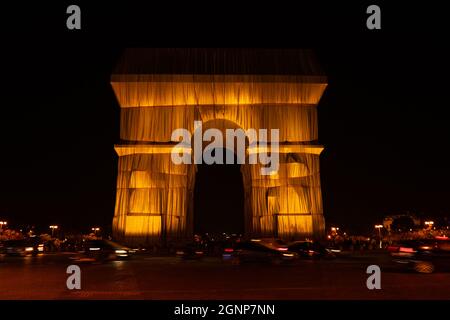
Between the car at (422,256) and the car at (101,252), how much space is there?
11534 mm

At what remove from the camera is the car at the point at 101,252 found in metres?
23.4

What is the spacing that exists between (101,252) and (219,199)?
4128 cm

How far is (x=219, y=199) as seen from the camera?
64.6 metres

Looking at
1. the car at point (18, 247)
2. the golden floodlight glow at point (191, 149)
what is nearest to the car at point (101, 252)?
the car at point (18, 247)

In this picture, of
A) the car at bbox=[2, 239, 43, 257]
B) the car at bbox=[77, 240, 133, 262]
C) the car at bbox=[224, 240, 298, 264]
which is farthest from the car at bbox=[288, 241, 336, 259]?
the car at bbox=[2, 239, 43, 257]

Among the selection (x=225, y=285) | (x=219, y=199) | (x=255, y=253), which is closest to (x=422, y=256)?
(x=255, y=253)

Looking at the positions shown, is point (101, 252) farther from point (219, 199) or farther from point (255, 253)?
point (219, 199)

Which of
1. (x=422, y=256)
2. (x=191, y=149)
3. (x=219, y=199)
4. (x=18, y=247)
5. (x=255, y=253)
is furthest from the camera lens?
(x=219, y=199)

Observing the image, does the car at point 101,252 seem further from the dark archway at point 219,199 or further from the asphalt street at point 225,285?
the dark archway at point 219,199
